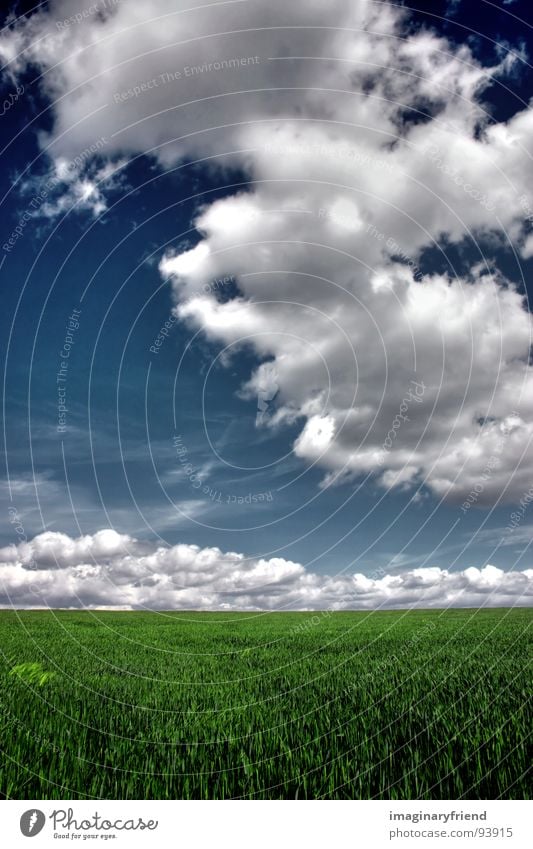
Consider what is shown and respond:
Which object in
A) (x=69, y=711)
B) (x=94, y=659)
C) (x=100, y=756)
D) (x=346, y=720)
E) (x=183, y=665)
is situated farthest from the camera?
(x=94, y=659)

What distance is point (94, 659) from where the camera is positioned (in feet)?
57.1

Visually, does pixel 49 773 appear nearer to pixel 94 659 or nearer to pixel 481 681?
pixel 481 681

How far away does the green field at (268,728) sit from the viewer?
19.3 ft

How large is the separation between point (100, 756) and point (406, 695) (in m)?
5.81

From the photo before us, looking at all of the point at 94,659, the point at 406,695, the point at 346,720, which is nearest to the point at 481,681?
the point at 406,695

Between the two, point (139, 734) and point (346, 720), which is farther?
point (346, 720)

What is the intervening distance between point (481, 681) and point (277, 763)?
696 cm

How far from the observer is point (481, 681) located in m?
11.5

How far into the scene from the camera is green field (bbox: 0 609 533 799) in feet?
19.3

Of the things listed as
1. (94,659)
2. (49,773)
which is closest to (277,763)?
(49,773)

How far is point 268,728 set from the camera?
26.0 feet

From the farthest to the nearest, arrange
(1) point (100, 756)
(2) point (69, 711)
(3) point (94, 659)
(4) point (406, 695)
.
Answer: (3) point (94, 659)
(4) point (406, 695)
(2) point (69, 711)
(1) point (100, 756)
